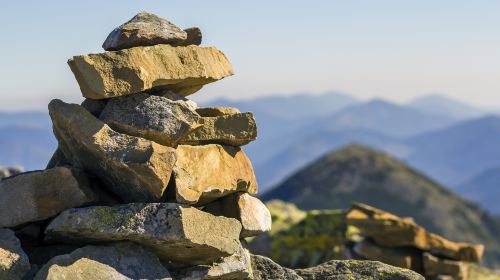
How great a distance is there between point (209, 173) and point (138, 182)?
1774mm

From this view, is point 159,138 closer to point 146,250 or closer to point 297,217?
point 146,250

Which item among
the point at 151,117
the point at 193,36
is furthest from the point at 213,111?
the point at 151,117

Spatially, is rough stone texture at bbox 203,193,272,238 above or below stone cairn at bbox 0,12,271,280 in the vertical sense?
below

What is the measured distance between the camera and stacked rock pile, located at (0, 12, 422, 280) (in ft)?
40.0

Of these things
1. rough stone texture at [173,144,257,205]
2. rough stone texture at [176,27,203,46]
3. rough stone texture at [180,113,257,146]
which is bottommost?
rough stone texture at [173,144,257,205]

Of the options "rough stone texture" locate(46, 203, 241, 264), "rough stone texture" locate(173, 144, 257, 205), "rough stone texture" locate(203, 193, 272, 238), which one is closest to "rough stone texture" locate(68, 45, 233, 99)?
"rough stone texture" locate(173, 144, 257, 205)

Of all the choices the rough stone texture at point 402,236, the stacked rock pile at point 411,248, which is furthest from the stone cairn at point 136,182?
the stacked rock pile at point 411,248

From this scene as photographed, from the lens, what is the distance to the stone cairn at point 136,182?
12.2 meters

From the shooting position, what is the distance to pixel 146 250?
12664mm

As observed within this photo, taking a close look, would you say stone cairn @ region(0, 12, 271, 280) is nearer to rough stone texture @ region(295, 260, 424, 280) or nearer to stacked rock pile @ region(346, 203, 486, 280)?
rough stone texture @ region(295, 260, 424, 280)

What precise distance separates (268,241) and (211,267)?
3796 centimetres

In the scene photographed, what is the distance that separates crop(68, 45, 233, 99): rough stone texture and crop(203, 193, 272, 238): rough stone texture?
2.91 metres

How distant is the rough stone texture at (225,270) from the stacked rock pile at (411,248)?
74.1 feet

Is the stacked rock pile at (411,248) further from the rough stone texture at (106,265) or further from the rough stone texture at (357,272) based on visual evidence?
the rough stone texture at (106,265)
